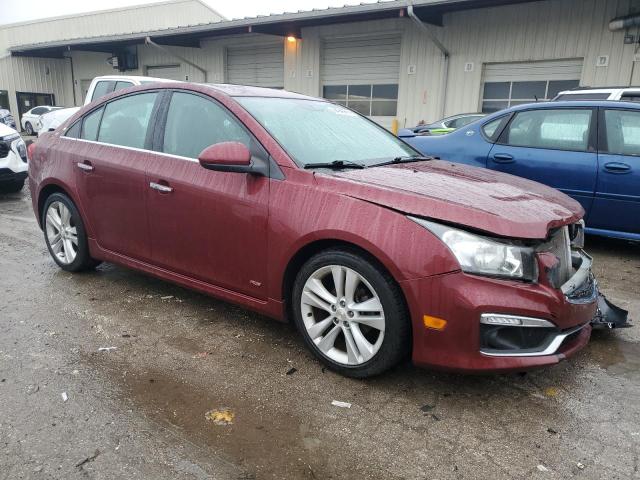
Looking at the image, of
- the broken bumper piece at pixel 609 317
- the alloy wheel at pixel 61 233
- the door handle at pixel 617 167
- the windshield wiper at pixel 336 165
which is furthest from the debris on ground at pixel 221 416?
the door handle at pixel 617 167

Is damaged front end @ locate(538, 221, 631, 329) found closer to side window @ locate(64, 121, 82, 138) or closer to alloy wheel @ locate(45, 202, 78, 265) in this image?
alloy wheel @ locate(45, 202, 78, 265)

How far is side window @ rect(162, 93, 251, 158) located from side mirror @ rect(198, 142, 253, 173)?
0.22 metres

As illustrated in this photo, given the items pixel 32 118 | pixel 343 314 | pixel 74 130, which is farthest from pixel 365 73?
pixel 32 118

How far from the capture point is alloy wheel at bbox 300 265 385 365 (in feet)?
8.68

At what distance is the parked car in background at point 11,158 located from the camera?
7980 mm

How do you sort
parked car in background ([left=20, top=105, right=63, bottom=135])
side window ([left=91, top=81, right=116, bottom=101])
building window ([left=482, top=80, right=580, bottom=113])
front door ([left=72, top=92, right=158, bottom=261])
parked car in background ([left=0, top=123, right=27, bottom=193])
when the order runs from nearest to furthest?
front door ([left=72, top=92, right=158, bottom=261])
parked car in background ([left=0, top=123, right=27, bottom=193])
side window ([left=91, top=81, right=116, bottom=101])
building window ([left=482, top=80, right=580, bottom=113])
parked car in background ([left=20, top=105, right=63, bottom=135])

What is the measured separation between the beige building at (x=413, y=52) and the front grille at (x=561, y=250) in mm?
11240

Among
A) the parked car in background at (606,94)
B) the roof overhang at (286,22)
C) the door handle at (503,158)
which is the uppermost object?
the roof overhang at (286,22)

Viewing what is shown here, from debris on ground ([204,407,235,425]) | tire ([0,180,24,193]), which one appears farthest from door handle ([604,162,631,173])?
tire ([0,180,24,193])

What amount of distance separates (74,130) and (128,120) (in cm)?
72

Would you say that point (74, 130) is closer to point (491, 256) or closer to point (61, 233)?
point (61, 233)

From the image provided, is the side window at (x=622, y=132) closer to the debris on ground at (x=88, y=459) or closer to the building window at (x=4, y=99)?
the debris on ground at (x=88, y=459)

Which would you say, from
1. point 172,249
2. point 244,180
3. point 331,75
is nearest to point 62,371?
point 172,249

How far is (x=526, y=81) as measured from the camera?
518 inches
